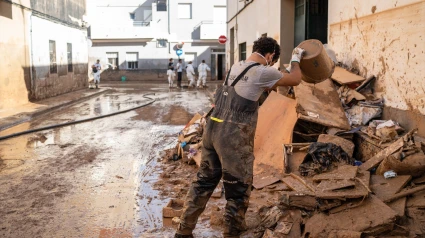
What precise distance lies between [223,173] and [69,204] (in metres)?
2.28

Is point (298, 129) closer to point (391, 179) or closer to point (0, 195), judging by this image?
point (391, 179)

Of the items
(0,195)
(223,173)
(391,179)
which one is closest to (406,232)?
(391,179)

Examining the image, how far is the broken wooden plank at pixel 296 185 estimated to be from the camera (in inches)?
190

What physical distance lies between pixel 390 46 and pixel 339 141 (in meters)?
1.79

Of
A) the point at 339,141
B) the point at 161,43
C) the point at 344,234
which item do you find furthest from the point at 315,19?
the point at 161,43

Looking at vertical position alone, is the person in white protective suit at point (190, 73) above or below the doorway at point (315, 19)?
below

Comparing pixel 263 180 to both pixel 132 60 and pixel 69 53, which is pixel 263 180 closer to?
pixel 69 53

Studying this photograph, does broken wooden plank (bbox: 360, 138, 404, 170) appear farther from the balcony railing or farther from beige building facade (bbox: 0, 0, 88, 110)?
the balcony railing

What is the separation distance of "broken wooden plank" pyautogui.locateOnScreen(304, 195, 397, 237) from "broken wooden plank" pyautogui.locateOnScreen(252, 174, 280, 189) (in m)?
1.27

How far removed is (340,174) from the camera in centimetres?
479

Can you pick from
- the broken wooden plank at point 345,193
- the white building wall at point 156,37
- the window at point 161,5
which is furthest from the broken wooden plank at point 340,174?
the window at point 161,5

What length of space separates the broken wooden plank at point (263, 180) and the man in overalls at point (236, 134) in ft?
4.74

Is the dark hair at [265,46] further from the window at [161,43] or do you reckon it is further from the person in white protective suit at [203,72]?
the window at [161,43]

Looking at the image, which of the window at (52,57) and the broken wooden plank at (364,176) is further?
the window at (52,57)
